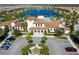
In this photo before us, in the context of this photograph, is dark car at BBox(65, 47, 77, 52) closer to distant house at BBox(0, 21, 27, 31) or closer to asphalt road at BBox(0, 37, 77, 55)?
asphalt road at BBox(0, 37, 77, 55)

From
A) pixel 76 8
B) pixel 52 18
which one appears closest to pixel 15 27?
pixel 52 18

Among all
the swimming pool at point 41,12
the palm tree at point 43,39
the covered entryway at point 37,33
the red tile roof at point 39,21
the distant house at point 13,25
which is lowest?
the palm tree at point 43,39

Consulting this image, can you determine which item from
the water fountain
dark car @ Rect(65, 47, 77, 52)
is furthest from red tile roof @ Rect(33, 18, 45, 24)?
dark car @ Rect(65, 47, 77, 52)

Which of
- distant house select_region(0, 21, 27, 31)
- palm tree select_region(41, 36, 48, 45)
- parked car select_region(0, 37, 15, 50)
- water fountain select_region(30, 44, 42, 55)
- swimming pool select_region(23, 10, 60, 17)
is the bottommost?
water fountain select_region(30, 44, 42, 55)

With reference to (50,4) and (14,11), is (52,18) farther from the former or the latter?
(14,11)

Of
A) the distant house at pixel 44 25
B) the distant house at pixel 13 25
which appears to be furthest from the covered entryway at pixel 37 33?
the distant house at pixel 13 25

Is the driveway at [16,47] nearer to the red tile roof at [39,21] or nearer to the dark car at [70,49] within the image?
the red tile roof at [39,21]

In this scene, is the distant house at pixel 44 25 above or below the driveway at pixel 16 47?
above

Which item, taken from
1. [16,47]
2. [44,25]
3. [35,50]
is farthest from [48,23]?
[16,47]
